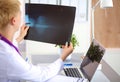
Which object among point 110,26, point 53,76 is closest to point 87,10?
point 110,26

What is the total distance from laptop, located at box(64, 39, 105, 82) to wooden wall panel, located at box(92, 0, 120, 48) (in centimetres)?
73

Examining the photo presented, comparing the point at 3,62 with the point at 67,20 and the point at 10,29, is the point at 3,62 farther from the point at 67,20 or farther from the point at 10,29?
the point at 67,20

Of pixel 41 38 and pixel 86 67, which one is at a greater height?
pixel 41 38

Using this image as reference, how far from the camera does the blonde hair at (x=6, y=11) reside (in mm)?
1337

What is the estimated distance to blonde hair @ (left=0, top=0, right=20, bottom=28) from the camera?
1.34 metres

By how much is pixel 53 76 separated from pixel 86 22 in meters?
0.94

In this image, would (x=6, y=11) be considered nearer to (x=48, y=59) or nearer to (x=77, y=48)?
(x=48, y=59)

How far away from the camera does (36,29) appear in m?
1.94

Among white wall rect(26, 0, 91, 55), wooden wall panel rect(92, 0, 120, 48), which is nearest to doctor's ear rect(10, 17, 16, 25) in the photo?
white wall rect(26, 0, 91, 55)

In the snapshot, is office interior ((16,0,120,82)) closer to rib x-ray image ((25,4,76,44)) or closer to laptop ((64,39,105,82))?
laptop ((64,39,105,82))

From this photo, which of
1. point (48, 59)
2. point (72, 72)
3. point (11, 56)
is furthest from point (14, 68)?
point (48, 59)

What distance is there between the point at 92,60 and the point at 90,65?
0.04m

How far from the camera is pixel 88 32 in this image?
2.38 metres

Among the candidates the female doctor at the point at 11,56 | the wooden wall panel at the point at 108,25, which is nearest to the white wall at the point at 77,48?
the wooden wall panel at the point at 108,25
